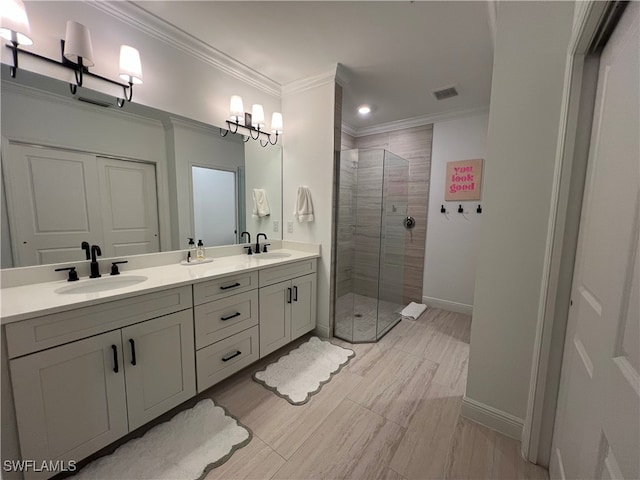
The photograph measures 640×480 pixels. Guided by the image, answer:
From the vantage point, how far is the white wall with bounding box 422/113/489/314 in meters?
3.04

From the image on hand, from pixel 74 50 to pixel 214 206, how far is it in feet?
3.96

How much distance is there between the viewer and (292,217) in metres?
2.71

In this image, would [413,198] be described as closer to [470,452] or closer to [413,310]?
[413,310]

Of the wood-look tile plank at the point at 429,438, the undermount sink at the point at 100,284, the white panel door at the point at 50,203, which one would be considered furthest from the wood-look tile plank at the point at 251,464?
the white panel door at the point at 50,203

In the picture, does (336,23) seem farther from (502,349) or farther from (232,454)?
(232,454)

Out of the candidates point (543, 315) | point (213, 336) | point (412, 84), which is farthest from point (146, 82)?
point (543, 315)

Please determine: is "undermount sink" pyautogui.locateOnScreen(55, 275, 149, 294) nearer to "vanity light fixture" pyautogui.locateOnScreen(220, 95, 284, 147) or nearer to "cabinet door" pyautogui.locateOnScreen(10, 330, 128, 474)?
"cabinet door" pyautogui.locateOnScreen(10, 330, 128, 474)

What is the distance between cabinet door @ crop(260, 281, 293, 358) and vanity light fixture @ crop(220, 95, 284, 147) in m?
1.46

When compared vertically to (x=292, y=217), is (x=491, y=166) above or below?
above

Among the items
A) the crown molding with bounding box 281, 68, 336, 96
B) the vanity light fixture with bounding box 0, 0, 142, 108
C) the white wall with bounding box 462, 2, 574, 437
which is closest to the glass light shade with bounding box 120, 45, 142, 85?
the vanity light fixture with bounding box 0, 0, 142, 108

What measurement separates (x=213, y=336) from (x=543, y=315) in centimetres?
188

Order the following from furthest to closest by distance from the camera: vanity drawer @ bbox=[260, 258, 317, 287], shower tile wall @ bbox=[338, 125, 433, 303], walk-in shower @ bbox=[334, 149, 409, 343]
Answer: shower tile wall @ bbox=[338, 125, 433, 303], walk-in shower @ bbox=[334, 149, 409, 343], vanity drawer @ bbox=[260, 258, 317, 287]

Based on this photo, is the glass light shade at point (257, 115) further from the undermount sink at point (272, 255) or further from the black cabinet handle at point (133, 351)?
the black cabinet handle at point (133, 351)

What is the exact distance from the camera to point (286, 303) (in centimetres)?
222
